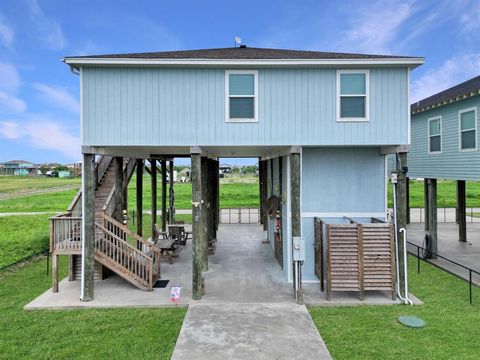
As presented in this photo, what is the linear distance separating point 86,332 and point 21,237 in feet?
40.2

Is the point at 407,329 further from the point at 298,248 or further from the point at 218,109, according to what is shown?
the point at 218,109

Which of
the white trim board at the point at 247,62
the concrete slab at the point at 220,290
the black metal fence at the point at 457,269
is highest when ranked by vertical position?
the white trim board at the point at 247,62

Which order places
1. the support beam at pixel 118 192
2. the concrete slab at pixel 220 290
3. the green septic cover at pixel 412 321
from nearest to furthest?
the green septic cover at pixel 412 321 → the concrete slab at pixel 220 290 → the support beam at pixel 118 192

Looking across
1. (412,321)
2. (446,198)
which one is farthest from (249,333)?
(446,198)

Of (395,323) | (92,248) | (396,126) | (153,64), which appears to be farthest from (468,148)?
(92,248)

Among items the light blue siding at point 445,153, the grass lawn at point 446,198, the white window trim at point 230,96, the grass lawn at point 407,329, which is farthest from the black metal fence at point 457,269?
the grass lawn at point 446,198

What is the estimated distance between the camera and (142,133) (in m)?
9.14

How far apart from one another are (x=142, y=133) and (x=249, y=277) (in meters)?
5.38

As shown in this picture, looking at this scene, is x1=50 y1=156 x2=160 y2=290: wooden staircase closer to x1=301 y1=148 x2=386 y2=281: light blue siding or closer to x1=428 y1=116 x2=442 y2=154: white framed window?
x1=301 y1=148 x2=386 y2=281: light blue siding

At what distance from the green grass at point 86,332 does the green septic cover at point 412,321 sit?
4.88 meters

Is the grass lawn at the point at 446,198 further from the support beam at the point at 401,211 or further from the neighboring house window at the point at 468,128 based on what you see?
the support beam at the point at 401,211

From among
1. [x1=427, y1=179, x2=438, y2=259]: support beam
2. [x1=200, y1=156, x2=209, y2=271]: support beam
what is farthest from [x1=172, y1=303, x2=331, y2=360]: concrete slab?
[x1=427, y1=179, x2=438, y2=259]: support beam

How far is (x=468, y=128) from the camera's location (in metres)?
11.6

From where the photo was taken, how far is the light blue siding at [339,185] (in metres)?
10.3
